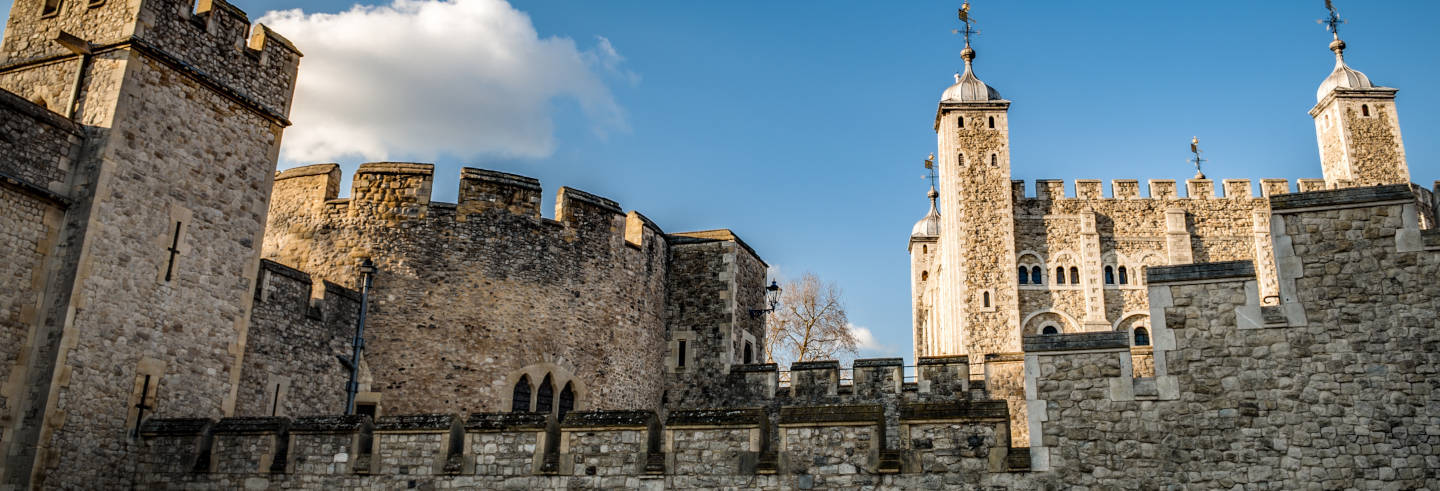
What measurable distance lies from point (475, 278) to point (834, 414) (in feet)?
30.6

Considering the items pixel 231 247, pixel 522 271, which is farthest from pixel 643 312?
pixel 231 247

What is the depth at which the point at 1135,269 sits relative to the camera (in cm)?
3828

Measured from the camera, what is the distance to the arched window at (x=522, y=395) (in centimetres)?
1700

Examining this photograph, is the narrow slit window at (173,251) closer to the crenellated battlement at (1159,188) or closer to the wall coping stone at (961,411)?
the wall coping stone at (961,411)

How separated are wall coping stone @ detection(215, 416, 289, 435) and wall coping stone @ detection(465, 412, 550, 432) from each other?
6.95 ft

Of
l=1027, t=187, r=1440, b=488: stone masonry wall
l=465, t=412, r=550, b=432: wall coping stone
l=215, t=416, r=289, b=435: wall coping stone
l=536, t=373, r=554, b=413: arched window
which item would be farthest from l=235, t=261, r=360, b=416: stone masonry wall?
l=1027, t=187, r=1440, b=488: stone masonry wall

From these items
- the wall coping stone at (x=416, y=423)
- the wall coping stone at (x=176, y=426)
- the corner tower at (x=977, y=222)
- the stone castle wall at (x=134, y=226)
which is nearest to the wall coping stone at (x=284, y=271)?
the stone castle wall at (x=134, y=226)

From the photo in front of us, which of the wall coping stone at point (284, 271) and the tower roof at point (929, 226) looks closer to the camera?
the wall coping stone at point (284, 271)

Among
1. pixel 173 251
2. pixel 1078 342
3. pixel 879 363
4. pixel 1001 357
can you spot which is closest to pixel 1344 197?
pixel 1078 342

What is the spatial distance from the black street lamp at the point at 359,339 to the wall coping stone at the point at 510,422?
5547 mm

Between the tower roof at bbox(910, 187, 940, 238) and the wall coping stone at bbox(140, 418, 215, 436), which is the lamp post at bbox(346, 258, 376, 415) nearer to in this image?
the wall coping stone at bbox(140, 418, 215, 436)

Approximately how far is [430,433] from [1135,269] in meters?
33.5

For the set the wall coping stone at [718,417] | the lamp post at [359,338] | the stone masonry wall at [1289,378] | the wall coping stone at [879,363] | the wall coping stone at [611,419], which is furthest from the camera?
the wall coping stone at [879,363]

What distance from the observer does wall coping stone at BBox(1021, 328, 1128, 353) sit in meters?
8.83
